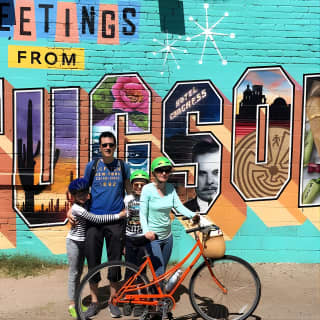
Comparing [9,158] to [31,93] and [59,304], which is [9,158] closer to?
[31,93]

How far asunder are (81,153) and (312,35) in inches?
139

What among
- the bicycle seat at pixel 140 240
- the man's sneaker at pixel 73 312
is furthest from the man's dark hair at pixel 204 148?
the man's sneaker at pixel 73 312

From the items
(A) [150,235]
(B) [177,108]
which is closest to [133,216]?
(A) [150,235]

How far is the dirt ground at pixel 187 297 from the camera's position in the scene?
157 inches

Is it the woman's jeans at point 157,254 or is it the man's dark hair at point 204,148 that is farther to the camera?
the man's dark hair at point 204,148

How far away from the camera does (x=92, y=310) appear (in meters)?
3.77

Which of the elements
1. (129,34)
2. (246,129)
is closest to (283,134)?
(246,129)

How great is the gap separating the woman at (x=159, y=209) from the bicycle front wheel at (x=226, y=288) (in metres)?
0.40

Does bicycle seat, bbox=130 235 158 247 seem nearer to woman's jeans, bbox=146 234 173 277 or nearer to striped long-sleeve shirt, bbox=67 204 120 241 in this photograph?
woman's jeans, bbox=146 234 173 277

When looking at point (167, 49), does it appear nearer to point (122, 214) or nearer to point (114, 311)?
point (122, 214)

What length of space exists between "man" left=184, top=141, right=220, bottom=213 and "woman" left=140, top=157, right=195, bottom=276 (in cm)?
151

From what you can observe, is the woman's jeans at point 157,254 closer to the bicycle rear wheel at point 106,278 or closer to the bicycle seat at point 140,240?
the bicycle seat at point 140,240

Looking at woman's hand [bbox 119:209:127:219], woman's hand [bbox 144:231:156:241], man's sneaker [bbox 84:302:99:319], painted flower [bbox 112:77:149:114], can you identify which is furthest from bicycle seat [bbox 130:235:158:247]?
painted flower [bbox 112:77:149:114]

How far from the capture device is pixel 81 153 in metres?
5.14
